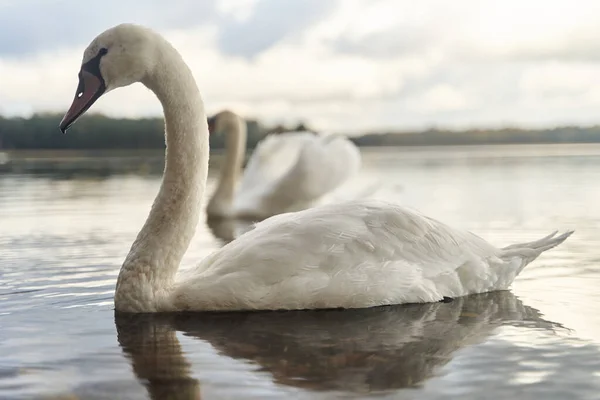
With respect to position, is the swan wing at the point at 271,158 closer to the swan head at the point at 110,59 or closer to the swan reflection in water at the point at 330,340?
the swan reflection in water at the point at 330,340

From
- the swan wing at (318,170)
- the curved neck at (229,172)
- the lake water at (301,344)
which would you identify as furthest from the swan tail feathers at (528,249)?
the curved neck at (229,172)

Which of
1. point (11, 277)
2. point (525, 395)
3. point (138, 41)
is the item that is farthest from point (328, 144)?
point (525, 395)

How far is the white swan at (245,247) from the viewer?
502cm

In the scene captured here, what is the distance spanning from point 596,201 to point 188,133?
8675 millimetres

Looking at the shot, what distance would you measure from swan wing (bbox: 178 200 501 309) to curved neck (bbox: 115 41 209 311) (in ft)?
0.60

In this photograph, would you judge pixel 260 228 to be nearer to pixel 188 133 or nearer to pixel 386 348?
pixel 188 133

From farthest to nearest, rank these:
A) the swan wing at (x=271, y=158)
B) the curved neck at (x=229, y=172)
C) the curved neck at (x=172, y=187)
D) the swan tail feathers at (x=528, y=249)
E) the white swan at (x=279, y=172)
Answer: the swan wing at (x=271, y=158) < the curved neck at (x=229, y=172) < the white swan at (x=279, y=172) < the swan tail feathers at (x=528, y=249) < the curved neck at (x=172, y=187)

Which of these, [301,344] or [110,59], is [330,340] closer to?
[301,344]

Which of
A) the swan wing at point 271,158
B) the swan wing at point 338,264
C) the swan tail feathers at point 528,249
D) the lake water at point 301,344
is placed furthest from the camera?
the swan wing at point 271,158

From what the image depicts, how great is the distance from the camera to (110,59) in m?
5.09

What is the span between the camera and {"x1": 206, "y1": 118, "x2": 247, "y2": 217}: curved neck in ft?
42.5

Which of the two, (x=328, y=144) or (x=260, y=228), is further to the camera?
(x=328, y=144)

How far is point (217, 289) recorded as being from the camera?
16.5 feet

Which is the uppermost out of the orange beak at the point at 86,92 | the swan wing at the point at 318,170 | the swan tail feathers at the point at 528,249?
the orange beak at the point at 86,92
